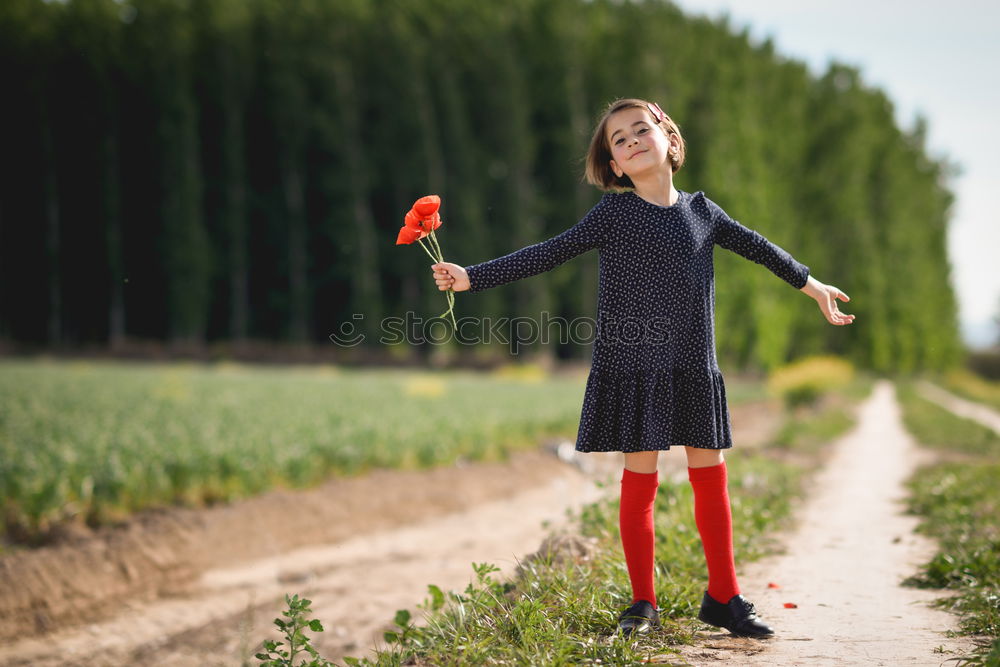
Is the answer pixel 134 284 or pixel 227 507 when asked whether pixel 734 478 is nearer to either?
pixel 227 507

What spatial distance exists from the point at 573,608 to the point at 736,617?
23.2 inches

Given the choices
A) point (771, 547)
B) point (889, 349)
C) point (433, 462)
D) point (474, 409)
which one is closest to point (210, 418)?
point (433, 462)

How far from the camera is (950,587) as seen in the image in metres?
3.57

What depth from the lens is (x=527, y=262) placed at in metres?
2.88

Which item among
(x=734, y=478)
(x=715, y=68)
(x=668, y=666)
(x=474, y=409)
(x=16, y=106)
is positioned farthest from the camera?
(x=16, y=106)

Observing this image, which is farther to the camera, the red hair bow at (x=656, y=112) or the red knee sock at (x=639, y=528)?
the red hair bow at (x=656, y=112)

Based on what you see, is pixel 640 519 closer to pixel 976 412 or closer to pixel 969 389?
pixel 976 412

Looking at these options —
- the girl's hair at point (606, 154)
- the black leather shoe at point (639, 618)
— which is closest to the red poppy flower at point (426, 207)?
the girl's hair at point (606, 154)

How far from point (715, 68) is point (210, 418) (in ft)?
52.5

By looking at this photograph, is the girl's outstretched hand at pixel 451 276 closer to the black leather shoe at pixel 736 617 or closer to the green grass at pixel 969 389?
the black leather shoe at pixel 736 617

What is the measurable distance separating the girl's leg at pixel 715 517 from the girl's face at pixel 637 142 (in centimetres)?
107

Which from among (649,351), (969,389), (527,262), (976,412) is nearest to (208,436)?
(527,262)

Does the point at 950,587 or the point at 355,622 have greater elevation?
the point at 950,587

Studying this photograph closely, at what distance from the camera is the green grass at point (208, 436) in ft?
20.3
